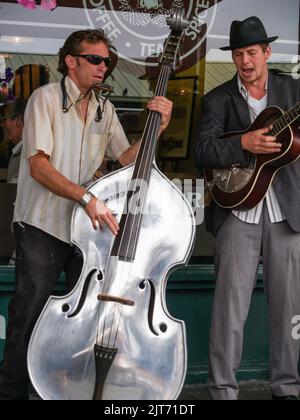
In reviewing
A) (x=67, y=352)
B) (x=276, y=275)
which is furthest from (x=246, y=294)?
(x=67, y=352)

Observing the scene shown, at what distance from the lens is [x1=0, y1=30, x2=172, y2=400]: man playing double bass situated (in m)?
3.49

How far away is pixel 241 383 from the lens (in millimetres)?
4395

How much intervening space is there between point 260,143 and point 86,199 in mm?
763

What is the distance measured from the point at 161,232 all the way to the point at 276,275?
664 millimetres

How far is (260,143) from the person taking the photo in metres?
3.46

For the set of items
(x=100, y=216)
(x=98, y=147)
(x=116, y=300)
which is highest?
(x=98, y=147)

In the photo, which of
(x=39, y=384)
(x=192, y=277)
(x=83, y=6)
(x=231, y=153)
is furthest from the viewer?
(x=83, y=6)

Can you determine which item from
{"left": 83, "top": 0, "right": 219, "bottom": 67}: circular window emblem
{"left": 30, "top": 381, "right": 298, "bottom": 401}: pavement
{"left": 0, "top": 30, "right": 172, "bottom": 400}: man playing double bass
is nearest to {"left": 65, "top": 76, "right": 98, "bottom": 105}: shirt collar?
{"left": 0, "top": 30, "right": 172, "bottom": 400}: man playing double bass

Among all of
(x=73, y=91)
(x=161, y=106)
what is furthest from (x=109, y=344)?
(x=73, y=91)

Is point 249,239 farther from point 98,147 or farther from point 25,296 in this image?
point 25,296

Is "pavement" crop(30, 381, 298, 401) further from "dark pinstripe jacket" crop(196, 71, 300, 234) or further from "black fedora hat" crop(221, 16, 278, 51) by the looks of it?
"black fedora hat" crop(221, 16, 278, 51)

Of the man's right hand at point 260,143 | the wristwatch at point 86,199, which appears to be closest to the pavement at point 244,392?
the wristwatch at point 86,199

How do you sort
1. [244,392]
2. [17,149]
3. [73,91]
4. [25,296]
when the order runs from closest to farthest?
[25,296] < [73,91] < [244,392] < [17,149]
